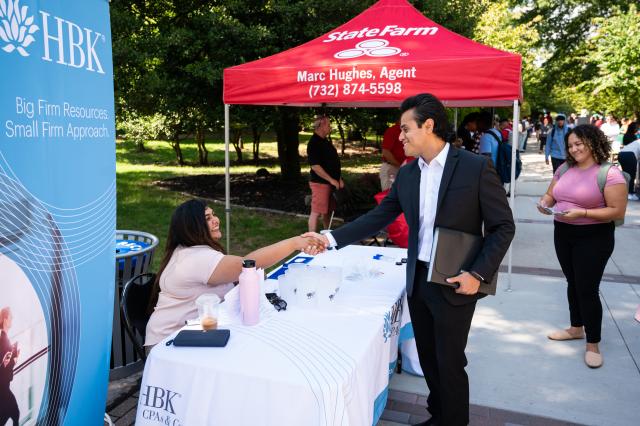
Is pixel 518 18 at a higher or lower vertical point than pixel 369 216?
higher

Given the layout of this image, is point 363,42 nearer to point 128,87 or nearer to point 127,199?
point 128,87

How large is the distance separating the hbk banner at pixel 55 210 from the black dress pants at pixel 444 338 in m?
1.58

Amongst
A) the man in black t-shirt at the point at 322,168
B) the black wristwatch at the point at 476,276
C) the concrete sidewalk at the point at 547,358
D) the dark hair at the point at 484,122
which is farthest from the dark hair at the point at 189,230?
the dark hair at the point at 484,122

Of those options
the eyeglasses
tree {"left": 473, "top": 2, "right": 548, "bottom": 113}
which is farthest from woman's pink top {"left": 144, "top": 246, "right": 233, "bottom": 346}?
tree {"left": 473, "top": 2, "right": 548, "bottom": 113}

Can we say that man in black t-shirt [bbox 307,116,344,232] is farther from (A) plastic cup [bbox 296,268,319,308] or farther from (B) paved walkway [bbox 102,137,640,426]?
(A) plastic cup [bbox 296,268,319,308]

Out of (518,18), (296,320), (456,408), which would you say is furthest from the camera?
(518,18)

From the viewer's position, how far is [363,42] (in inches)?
241

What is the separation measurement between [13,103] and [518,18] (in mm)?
30810

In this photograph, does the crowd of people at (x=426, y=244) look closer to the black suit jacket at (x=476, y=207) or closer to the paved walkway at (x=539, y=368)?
the black suit jacket at (x=476, y=207)

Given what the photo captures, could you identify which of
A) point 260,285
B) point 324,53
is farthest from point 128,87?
point 260,285

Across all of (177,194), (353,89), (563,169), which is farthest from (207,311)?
(177,194)

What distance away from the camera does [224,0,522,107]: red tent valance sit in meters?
5.23

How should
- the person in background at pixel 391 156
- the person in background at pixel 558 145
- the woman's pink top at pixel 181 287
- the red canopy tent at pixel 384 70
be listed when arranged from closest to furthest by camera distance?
the woman's pink top at pixel 181 287 → the red canopy tent at pixel 384 70 → the person in background at pixel 391 156 → the person in background at pixel 558 145

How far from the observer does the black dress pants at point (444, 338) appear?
280 centimetres
